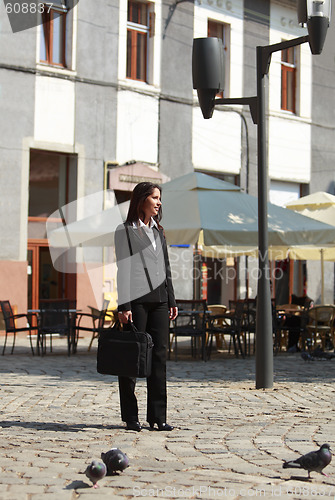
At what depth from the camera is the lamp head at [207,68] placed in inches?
367

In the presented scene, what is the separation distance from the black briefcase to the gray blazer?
23 centimetres

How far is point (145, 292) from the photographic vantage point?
6613 mm

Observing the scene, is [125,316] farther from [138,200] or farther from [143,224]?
[138,200]

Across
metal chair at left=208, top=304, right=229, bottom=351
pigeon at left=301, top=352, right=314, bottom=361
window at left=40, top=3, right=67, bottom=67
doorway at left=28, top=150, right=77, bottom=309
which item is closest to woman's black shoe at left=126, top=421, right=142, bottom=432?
pigeon at left=301, top=352, right=314, bottom=361

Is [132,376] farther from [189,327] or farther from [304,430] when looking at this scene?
[189,327]

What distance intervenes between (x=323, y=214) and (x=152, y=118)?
6.32 metres

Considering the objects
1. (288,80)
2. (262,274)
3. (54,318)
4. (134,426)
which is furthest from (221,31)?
(134,426)

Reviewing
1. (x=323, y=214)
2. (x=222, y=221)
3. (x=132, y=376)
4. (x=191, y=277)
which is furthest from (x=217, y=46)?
(x=191, y=277)

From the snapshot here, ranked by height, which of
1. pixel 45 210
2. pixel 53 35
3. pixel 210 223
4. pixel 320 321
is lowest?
pixel 320 321

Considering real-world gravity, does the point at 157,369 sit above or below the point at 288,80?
below

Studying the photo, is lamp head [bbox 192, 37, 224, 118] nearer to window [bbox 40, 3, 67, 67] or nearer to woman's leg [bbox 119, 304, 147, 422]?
woman's leg [bbox 119, 304, 147, 422]

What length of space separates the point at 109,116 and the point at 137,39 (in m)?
2.32

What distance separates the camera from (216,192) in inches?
511

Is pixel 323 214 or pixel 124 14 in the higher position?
pixel 124 14
